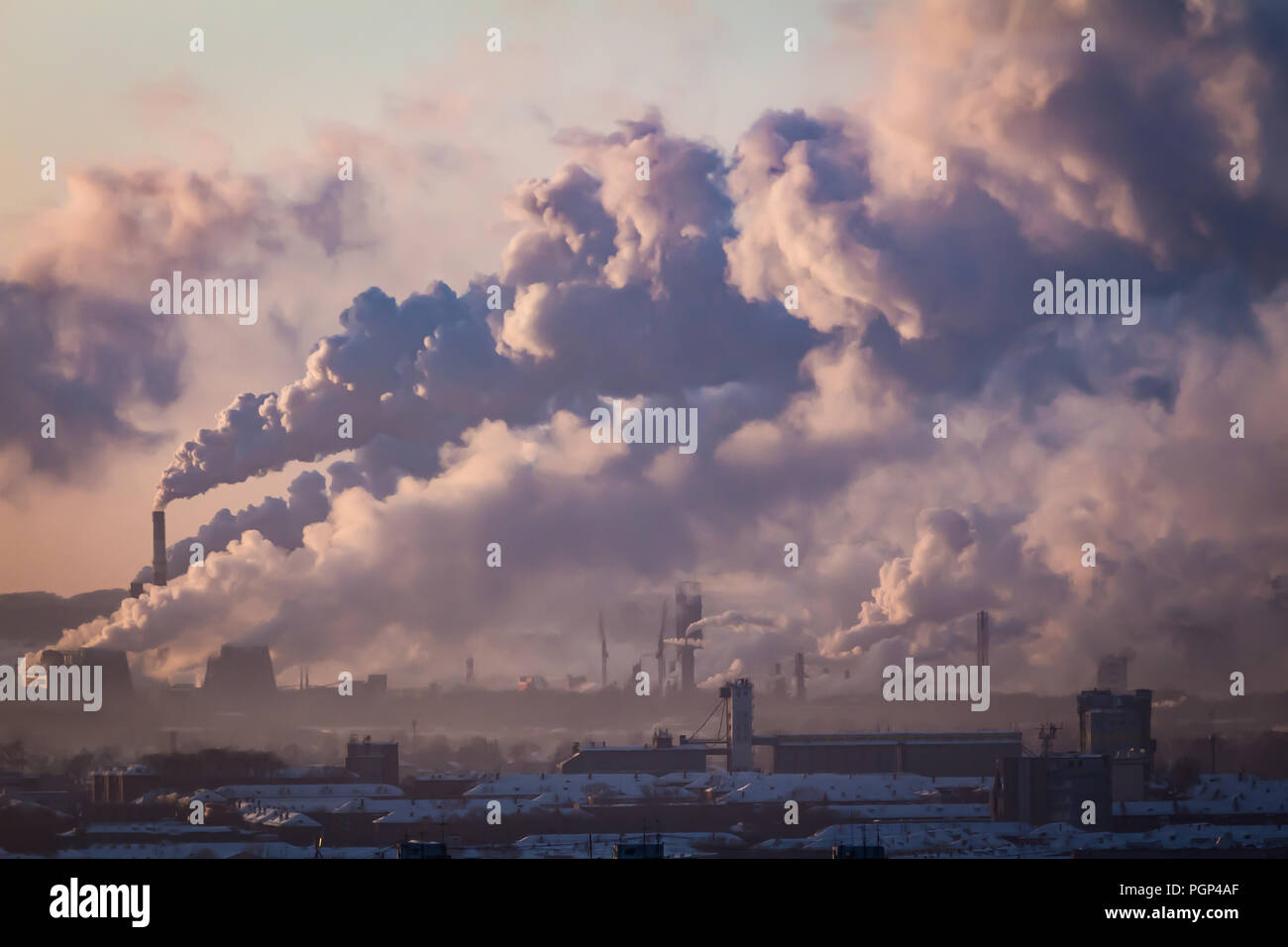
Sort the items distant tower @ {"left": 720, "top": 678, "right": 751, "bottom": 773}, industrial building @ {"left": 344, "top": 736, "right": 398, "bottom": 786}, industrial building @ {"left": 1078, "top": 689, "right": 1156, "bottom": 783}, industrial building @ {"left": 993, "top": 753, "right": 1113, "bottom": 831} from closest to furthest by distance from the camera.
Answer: industrial building @ {"left": 993, "top": 753, "right": 1113, "bottom": 831} → industrial building @ {"left": 1078, "top": 689, "right": 1156, "bottom": 783} → industrial building @ {"left": 344, "top": 736, "right": 398, "bottom": 786} → distant tower @ {"left": 720, "top": 678, "right": 751, "bottom": 773}

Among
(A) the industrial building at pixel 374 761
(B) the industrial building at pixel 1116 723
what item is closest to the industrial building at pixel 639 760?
(A) the industrial building at pixel 374 761

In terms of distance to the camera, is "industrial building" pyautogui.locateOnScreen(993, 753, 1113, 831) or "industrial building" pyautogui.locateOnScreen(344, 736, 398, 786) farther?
"industrial building" pyautogui.locateOnScreen(344, 736, 398, 786)

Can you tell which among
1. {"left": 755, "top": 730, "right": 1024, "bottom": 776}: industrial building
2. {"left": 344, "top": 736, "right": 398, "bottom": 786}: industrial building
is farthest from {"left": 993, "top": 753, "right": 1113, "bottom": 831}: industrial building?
{"left": 344, "top": 736, "right": 398, "bottom": 786}: industrial building

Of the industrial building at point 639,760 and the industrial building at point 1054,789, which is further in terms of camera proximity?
the industrial building at point 639,760

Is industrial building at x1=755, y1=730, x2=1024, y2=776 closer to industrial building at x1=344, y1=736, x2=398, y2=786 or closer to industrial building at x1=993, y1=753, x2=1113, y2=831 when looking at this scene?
industrial building at x1=344, y1=736, x2=398, y2=786

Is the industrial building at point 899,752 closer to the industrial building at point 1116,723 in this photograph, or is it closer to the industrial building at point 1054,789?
the industrial building at point 1116,723
